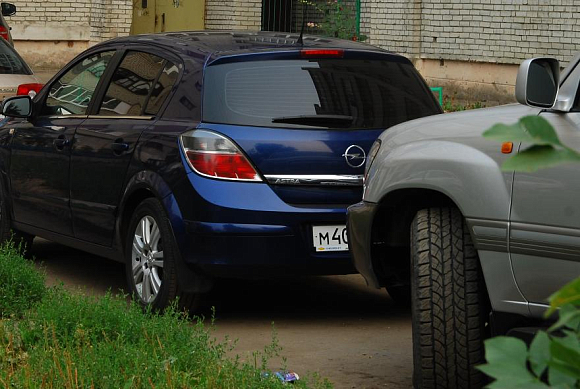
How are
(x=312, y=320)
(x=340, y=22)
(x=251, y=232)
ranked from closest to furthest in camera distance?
(x=251, y=232)
(x=312, y=320)
(x=340, y=22)

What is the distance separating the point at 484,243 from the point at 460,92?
14746 mm

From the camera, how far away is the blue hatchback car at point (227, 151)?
19.8 ft

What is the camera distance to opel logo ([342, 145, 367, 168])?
20.2 feet

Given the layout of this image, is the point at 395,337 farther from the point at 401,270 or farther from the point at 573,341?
the point at 573,341

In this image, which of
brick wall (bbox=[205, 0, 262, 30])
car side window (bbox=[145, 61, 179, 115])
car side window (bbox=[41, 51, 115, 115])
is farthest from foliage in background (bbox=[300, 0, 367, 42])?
car side window (bbox=[145, 61, 179, 115])

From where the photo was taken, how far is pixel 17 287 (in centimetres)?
650

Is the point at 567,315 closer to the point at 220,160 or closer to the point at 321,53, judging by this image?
the point at 220,160

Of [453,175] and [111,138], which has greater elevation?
[453,175]

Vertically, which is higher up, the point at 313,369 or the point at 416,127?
the point at 416,127

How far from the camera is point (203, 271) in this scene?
6109 millimetres

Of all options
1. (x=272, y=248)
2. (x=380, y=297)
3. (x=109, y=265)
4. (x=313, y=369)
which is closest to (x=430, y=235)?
(x=313, y=369)

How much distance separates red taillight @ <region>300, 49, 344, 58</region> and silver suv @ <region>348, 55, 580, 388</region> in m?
1.35

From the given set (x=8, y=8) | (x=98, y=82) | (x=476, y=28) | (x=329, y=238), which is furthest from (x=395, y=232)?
(x=8, y=8)

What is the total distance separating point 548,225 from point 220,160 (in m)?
2.37
